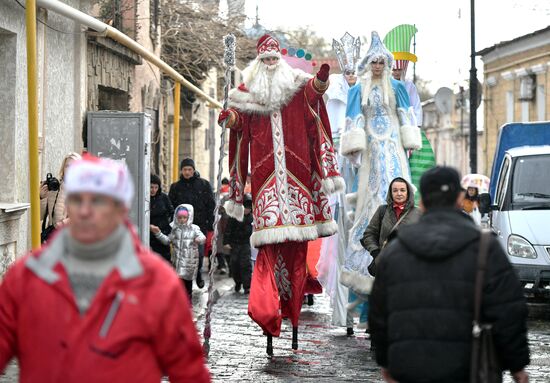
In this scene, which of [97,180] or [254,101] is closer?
[97,180]

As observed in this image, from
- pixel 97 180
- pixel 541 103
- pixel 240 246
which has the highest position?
pixel 541 103

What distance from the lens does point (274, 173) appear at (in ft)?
34.2

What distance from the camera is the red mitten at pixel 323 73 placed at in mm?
10000

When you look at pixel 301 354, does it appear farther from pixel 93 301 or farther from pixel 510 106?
pixel 510 106

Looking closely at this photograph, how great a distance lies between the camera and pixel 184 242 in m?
13.9

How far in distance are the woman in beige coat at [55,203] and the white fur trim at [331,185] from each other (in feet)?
6.54

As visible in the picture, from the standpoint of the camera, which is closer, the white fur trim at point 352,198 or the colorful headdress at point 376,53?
the colorful headdress at point 376,53

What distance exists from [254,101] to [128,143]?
10.3 ft

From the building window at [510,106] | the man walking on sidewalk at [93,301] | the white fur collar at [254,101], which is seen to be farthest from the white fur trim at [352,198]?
the building window at [510,106]

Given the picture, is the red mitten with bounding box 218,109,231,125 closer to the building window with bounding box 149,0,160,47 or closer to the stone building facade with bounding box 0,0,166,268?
the stone building facade with bounding box 0,0,166,268

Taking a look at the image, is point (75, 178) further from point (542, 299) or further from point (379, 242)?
point (542, 299)

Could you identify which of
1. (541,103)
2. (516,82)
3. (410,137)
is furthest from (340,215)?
(516,82)

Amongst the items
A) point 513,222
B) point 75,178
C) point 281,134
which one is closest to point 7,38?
point 281,134

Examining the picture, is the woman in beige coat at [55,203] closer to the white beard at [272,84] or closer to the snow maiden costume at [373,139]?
the white beard at [272,84]
